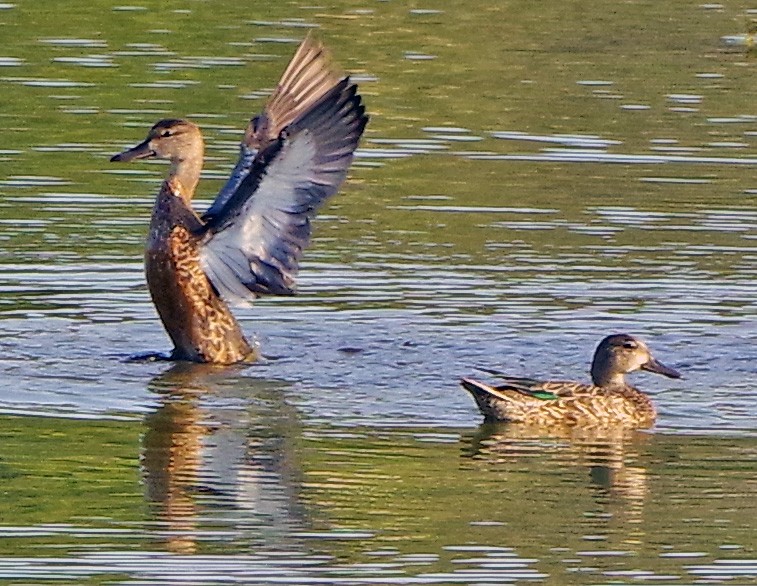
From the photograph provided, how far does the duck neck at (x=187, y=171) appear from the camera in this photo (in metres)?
12.0

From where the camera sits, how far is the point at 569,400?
10266 mm

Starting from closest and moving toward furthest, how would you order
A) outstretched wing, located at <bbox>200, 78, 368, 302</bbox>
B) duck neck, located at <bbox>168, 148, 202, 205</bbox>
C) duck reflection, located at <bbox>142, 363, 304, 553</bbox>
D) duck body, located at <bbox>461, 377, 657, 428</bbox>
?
duck reflection, located at <bbox>142, 363, 304, 553</bbox>
duck body, located at <bbox>461, 377, 657, 428</bbox>
outstretched wing, located at <bbox>200, 78, 368, 302</bbox>
duck neck, located at <bbox>168, 148, 202, 205</bbox>

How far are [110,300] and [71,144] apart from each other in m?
3.86

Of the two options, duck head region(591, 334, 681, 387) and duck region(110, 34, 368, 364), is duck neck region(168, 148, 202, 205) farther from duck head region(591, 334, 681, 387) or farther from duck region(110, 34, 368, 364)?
duck head region(591, 334, 681, 387)

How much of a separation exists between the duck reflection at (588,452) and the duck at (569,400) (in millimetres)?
44

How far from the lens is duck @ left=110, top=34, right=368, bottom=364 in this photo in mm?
11375

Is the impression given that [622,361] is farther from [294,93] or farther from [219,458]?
[294,93]

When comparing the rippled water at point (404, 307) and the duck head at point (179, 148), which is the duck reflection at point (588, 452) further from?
the duck head at point (179, 148)

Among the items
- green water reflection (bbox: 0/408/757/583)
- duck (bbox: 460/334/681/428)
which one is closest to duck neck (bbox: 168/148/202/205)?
green water reflection (bbox: 0/408/757/583)

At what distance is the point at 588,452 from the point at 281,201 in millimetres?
2483

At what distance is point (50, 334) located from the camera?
457 inches

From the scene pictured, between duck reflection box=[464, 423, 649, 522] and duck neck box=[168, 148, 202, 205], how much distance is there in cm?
265

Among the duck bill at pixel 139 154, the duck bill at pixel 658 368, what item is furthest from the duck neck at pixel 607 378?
the duck bill at pixel 139 154

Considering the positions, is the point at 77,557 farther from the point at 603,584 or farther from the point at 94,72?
the point at 94,72
